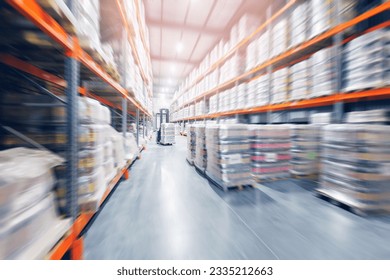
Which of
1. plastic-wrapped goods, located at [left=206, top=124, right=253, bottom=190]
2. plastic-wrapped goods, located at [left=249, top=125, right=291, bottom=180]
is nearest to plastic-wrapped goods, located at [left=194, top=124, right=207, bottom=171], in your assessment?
plastic-wrapped goods, located at [left=206, top=124, right=253, bottom=190]

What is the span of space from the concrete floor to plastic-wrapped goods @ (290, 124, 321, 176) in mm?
606

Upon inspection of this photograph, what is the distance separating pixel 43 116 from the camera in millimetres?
1164

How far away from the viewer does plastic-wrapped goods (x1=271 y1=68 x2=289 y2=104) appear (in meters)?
2.94

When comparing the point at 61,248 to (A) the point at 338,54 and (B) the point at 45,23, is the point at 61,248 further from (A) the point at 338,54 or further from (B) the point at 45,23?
(A) the point at 338,54

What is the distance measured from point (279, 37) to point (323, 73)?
1.24m

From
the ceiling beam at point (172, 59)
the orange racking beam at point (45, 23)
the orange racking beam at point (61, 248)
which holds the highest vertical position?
the ceiling beam at point (172, 59)

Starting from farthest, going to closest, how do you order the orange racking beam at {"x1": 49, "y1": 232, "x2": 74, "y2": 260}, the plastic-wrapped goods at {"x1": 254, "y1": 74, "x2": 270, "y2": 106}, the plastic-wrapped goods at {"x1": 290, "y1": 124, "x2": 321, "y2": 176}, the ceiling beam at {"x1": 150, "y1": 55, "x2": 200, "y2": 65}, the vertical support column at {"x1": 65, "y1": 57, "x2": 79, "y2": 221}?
the ceiling beam at {"x1": 150, "y1": 55, "x2": 200, "y2": 65} → the plastic-wrapped goods at {"x1": 254, "y1": 74, "x2": 270, "y2": 106} → the plastic-wrapped goods at {"x1": 290, "y1": 124, "x2": 321, "y2": 176} → the vertical support column at {"x1": 65, "y1": 57, "x2": 79, "y2": 221} → the orange racking beam at {"x1": 49, "y1": 232, "x2": 74, "y2": 260}

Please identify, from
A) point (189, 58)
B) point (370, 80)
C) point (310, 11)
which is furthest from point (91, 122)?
point (189, 58)

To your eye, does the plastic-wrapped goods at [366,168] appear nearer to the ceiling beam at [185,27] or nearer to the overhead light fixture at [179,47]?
the ceiling beam at [185,27]

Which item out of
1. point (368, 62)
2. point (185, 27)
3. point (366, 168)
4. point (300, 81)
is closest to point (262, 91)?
point (300, 81)

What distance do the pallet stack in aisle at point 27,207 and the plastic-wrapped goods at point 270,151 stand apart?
2.41 metres

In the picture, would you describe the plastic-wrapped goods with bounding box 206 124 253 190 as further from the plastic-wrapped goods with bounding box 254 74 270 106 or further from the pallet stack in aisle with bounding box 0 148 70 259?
the pallet stack in aisle with bounding box 0 148 70 259

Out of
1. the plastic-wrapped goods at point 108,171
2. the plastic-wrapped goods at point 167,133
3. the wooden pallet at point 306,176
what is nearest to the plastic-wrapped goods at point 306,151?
the wooden pallet at point 306,176

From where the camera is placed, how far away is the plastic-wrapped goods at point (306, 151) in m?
2.65
